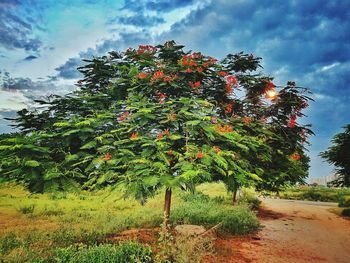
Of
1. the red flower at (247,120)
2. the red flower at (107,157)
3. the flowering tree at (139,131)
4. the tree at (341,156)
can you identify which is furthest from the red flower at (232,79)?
the tree at (341,156)

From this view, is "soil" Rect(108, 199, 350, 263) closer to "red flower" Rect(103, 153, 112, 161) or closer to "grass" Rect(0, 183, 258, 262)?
"grass" Rect(0, 183, 258, 262)

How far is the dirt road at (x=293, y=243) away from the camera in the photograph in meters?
11.3

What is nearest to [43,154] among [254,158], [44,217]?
[254,158]

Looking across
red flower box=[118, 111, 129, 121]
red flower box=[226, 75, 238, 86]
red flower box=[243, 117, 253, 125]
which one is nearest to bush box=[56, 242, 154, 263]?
red flower box=[118, 111, 129, 121]

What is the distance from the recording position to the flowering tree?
6.93m

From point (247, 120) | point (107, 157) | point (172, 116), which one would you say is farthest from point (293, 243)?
point (107, 157)

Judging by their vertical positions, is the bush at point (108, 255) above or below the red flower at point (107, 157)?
below

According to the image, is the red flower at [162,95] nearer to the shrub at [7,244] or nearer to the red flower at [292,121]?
the red flower at [292,121]

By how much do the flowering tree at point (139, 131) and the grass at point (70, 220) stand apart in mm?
880

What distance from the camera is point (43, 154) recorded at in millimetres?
6930

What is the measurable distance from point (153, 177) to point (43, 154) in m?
2.46

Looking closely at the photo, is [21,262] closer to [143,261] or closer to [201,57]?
[143,261]

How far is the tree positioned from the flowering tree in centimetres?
1858

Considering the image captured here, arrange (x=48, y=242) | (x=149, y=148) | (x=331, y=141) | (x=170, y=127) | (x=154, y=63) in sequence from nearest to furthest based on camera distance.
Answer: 1. (x=149, y=148)
2. (x=170, y=127)
3. (x=154, y=63)
4. (x=48, y=242)
5. (x=331, y=141)
